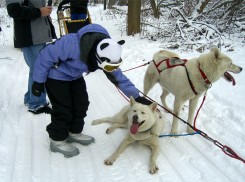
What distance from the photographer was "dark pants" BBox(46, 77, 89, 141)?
2.71 metres

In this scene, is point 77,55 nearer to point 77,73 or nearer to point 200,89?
point 77,73

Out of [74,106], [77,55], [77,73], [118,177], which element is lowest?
[118,177]

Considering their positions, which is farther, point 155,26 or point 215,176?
point 155,26

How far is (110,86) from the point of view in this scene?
4961 millimetres

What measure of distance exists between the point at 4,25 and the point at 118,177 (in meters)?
13.5

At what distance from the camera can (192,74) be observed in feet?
10.5

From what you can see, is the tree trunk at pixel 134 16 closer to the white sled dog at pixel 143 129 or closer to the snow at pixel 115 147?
the snow at pixel 115 147

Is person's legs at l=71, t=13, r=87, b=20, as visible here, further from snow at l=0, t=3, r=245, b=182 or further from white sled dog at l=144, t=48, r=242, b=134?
white sled dog at l=144, t=48, r=242, b=134

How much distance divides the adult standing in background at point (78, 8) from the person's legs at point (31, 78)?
5.45 ft

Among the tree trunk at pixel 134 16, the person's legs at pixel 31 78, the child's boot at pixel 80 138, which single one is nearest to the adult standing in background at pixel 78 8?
the person's legs at pixel 31 78

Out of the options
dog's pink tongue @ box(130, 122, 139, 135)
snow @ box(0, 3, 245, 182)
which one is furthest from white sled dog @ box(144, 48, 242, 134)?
dog's pink tongue @ box(130, 122, 139, 135)

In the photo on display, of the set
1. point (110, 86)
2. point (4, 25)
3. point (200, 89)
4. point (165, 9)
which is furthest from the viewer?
point (4, 25)

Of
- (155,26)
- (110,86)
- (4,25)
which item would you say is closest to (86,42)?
(110,86)

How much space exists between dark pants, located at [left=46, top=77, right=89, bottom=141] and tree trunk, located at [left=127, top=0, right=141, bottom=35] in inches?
247
